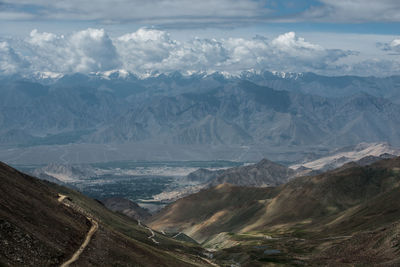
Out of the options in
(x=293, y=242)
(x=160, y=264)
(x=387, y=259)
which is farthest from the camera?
(x=293, y=242)

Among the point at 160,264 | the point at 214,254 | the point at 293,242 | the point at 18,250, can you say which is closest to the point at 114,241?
the point at 160,264

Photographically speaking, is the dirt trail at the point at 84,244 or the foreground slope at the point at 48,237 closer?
the foreground slope at the point at 48,237

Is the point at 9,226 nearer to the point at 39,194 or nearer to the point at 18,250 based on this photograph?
the point at 18,250

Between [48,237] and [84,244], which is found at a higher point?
[48,237]

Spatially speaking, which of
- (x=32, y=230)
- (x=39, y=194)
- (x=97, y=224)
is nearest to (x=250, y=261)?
(x=97, y=224)

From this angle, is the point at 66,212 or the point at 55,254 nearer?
the point at 55,254

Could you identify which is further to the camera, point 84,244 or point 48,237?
point 84,244

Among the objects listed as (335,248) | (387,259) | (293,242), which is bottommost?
(293,242)

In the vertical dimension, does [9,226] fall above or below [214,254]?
above

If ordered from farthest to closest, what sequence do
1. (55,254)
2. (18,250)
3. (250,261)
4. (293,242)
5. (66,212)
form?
(293,242) < (250,261) < (66,212) < (55,254) < (18,250)

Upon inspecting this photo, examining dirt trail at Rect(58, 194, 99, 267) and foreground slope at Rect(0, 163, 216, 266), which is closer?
foreground slope at Rect(0, 163, 216, 266)
